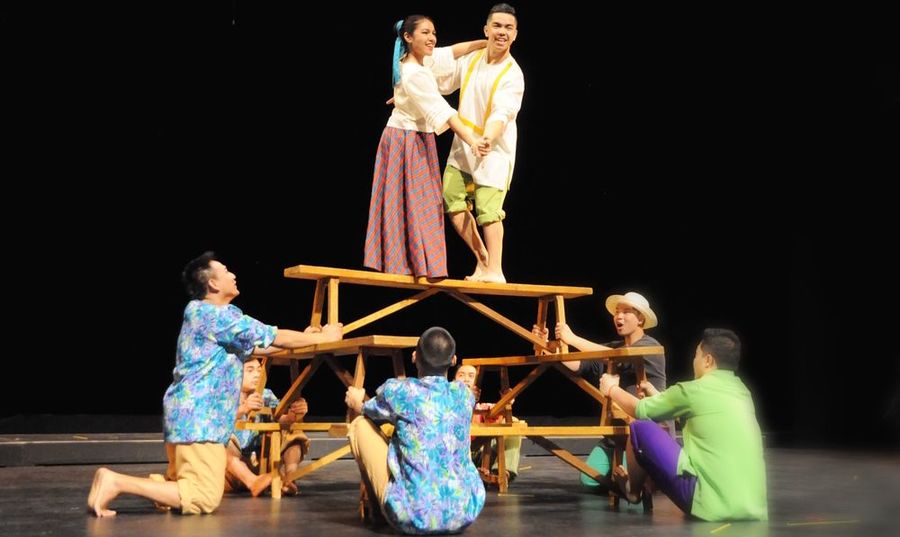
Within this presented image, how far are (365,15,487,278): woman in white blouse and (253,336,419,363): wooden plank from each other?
403 millimetres

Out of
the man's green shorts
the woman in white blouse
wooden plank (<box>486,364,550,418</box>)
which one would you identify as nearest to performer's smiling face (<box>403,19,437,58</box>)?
the woman in white blouse

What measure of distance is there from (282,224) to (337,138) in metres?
0.77

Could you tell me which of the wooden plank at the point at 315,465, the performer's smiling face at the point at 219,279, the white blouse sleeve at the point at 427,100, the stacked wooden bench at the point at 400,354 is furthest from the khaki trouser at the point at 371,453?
the white blouse sleeve at the point at 427,100

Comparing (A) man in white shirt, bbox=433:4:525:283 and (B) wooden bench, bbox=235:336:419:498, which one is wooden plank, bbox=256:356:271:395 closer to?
(B) wooden bench, bbox=235:336:419:498

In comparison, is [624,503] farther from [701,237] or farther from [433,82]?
[701,237]

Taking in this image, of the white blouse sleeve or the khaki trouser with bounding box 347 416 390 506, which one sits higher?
the white blouse sleeve

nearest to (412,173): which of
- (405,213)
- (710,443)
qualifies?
(405,213)

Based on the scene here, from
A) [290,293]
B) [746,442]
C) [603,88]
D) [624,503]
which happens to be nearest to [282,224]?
[290,293]

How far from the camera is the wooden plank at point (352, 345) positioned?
11.8ft

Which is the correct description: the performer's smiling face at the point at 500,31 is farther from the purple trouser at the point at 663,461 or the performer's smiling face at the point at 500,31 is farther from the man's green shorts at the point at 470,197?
the purple trouser at the point at 663,461

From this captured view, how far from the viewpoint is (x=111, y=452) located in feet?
18.8

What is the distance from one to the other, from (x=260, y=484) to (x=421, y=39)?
2.01 metres

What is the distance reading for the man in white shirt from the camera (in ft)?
14.0

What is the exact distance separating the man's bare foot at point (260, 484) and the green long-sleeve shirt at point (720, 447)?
164cm
